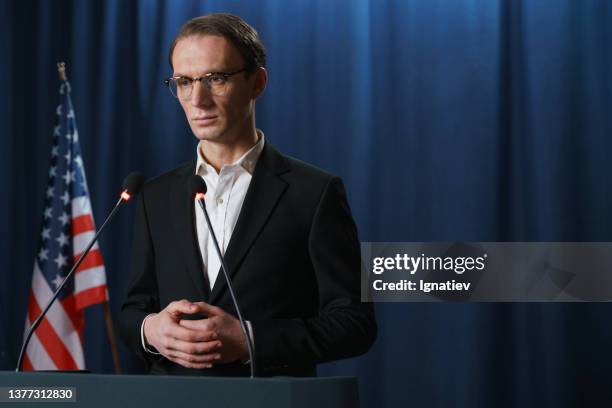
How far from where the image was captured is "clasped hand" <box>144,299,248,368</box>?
1422 millimetres

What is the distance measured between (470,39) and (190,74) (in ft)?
8.21

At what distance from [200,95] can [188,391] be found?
2.24 feet

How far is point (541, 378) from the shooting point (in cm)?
375

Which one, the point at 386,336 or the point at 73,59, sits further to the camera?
the point at 73,59

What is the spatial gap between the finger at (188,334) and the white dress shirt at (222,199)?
24 centimetres

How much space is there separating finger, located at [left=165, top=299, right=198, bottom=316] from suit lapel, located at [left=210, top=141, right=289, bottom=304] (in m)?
0.17

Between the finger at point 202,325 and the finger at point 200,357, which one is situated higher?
the finger at point 202,325

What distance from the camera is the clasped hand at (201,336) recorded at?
1422 millimetres

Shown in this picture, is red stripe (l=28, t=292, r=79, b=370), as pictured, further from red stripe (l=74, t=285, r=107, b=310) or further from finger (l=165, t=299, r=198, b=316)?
finger (l=165, t=299, r=198, b=316)

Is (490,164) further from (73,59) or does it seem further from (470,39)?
(73,59)

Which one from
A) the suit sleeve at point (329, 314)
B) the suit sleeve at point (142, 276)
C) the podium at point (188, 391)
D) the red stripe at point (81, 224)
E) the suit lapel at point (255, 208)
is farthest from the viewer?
the red stripe at point (81, 224)

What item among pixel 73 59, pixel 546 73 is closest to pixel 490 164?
pixel 546 73

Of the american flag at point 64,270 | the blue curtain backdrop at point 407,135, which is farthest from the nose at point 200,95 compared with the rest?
the blue curtain backdrop at point 407,135

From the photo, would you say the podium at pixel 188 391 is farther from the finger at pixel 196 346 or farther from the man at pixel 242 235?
the man at pixel 242 235
